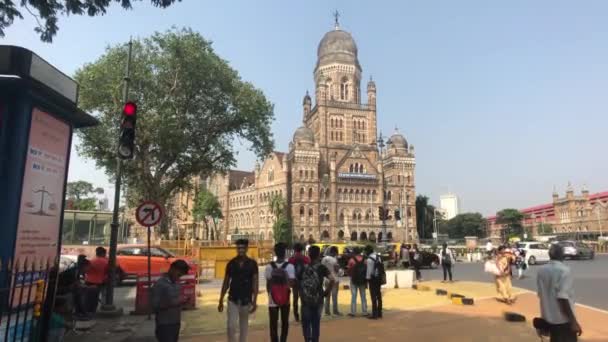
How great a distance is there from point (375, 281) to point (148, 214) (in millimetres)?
5177

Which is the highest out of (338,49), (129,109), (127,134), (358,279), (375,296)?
(338,49)

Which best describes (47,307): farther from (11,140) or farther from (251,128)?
(251,128)

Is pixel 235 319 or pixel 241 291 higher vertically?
pixel 241 291

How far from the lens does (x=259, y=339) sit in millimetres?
7992

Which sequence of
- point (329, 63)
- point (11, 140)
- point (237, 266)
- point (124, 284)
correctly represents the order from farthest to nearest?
point (329, 63) < point (124, 284) < point (237, 266) < point (11, 140)

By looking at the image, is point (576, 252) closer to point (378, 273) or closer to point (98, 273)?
point (378, 273)

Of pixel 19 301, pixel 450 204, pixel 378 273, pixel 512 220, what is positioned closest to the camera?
pixel 19 301

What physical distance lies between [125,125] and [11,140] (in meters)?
3.87

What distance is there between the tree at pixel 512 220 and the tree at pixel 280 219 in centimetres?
5297

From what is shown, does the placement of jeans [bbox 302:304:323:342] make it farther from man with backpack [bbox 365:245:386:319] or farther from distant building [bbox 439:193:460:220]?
distant building [bbox 439:193:460:220]

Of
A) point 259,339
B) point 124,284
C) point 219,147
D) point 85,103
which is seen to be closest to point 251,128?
point 219,147

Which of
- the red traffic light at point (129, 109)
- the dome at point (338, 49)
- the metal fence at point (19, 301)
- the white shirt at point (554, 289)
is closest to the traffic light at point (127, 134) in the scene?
the red traffic light at point (129, 109)

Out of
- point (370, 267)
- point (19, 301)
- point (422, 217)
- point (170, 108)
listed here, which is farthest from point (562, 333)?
point (422, 217)

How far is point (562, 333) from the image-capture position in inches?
200
